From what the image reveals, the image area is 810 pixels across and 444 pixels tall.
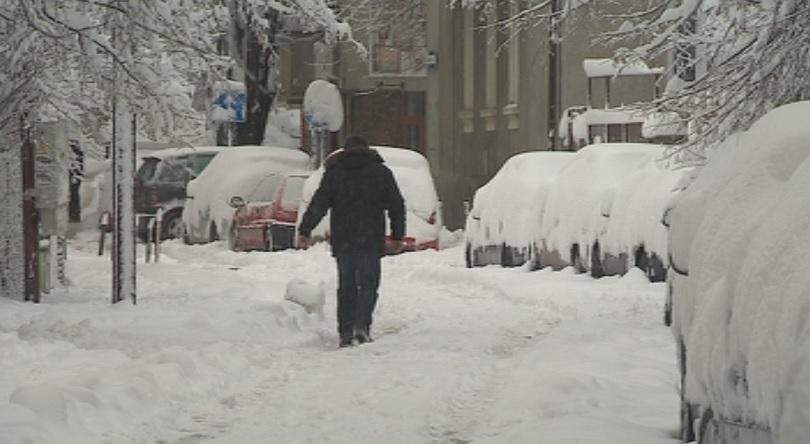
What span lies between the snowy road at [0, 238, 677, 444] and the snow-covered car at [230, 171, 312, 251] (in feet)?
27.2

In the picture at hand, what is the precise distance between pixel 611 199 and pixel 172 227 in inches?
604

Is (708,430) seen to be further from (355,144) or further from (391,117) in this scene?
(391,117)

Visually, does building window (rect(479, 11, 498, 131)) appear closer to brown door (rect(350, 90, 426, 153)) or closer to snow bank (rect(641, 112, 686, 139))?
brown door (rect(350, 90, 426, 153))

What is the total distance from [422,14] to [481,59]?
2.95 m

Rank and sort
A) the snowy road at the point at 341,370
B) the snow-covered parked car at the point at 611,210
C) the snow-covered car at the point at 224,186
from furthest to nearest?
the snow-covered car at the point at 224,186 → the snow-covered parked car at the point at 611,210 → the snowy road at the point at 341,370

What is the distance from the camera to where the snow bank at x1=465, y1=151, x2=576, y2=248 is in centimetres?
1922

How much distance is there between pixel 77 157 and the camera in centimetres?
1686

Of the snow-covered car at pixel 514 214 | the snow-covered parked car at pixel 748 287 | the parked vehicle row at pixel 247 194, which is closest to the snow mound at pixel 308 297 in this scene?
the snow-covered car at pixel 514 214

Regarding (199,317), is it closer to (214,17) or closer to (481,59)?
(214,17)

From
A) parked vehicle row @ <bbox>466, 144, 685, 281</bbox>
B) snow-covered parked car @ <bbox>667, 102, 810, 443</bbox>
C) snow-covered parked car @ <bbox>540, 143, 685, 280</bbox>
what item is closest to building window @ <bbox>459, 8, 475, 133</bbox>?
parked vehicle row @ <bbox>466, 144, 685, 281</bbox>

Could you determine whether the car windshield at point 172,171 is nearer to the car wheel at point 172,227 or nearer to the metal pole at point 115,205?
the car wheel at point 172,227

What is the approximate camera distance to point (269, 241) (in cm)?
2484

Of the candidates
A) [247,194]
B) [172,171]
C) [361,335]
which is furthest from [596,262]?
[172,171]

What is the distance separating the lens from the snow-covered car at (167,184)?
1167 inches
